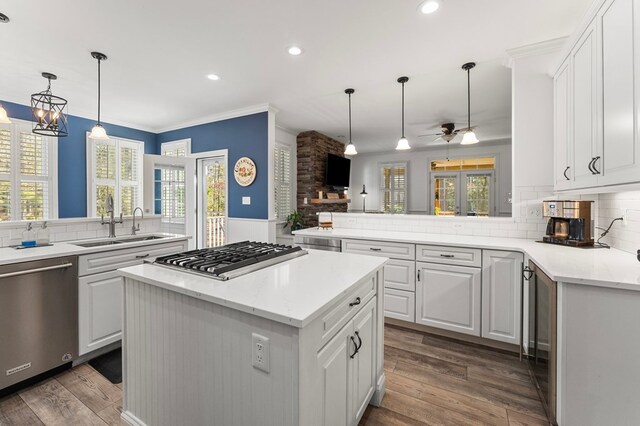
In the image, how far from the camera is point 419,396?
1.91 metres

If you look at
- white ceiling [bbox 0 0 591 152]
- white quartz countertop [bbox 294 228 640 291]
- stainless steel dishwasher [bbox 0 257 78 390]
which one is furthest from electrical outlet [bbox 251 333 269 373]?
white ceiling [bbox 0 0 591 152]

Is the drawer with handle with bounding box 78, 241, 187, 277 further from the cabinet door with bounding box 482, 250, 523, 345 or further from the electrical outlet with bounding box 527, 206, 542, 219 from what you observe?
the electrical outlet with bounding box 527, 206, 542, 219

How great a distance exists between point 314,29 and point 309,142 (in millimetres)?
3297

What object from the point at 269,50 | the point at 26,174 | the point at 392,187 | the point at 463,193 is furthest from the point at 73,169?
the point at 463,193

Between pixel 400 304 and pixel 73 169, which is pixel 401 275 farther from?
pixel 73 169

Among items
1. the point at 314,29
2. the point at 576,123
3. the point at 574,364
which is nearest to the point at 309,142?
the point at 314,29

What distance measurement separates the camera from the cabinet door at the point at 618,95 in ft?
4.59

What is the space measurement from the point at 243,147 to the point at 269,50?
195cm

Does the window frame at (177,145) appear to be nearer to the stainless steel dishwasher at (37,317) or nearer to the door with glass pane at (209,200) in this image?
the door with glass pane at (209,200)

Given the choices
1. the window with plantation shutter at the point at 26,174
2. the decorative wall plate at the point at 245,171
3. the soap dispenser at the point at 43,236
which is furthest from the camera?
the decorative wall plate at the point at 245,171

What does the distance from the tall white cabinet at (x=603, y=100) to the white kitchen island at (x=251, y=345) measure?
1.39 m

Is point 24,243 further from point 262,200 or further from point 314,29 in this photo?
point 314,29

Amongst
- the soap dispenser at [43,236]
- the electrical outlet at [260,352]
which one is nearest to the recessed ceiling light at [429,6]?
the electrical outlet at [260,352]

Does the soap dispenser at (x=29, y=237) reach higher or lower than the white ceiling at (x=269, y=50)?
lower
